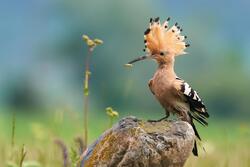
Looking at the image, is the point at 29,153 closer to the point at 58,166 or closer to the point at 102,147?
the point at 58,166

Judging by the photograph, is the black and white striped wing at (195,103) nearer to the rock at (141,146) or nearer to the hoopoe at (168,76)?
the hoopoe at (168,76)

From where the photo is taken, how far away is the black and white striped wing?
277 inches

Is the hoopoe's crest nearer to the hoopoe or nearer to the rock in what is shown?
the hoopoe

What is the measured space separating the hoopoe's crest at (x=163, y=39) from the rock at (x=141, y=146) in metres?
0.71

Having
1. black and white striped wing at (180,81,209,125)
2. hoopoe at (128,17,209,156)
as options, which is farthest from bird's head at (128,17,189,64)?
black and white striped wing at (180,81,209,125)

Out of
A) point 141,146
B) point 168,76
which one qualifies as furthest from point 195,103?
point 141,146

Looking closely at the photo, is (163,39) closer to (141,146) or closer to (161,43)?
(161,43)

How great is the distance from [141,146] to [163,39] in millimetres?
1163

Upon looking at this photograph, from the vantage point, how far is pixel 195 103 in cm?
720

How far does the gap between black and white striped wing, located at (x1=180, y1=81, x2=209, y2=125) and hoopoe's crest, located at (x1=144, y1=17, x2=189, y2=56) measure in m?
0.35

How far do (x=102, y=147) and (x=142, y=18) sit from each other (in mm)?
51477

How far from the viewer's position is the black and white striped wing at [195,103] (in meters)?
7.05

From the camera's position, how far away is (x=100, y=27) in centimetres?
5441

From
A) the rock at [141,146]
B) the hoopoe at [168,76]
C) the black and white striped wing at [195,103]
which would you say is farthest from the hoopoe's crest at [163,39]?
the rock at [141,146]
